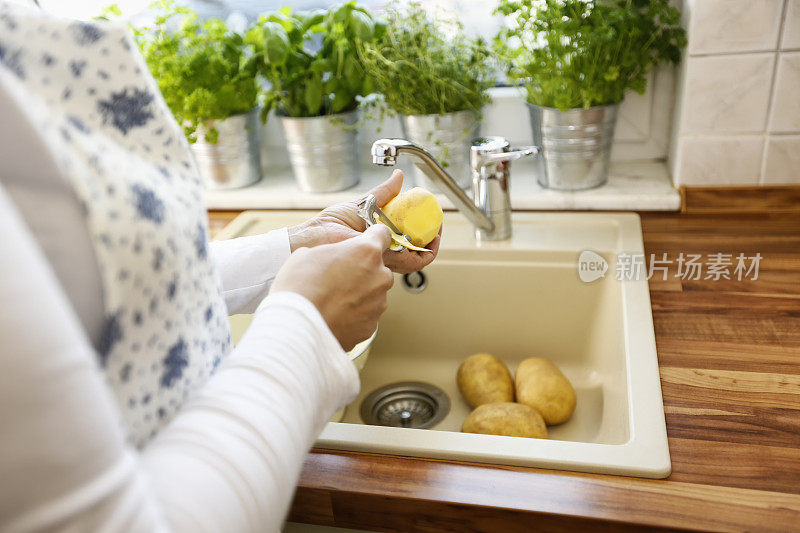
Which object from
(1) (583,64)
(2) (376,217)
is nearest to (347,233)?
(2) (376,217)

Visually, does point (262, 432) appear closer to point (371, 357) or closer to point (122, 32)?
point (122, 32)

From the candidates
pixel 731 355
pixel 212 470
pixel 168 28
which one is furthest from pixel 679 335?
pixel 168 28

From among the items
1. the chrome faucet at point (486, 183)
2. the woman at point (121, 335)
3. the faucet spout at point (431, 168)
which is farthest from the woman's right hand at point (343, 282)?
the chrome faucet at point (486, 183)

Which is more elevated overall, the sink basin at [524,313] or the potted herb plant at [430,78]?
the potted herb plant at [430,78]

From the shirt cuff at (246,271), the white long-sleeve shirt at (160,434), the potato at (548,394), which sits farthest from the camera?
the potato at (548,394)

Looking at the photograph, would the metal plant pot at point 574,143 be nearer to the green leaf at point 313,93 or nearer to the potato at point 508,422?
the green leaf at point 313,93

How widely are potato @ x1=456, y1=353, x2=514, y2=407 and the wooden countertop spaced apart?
24 centimetres

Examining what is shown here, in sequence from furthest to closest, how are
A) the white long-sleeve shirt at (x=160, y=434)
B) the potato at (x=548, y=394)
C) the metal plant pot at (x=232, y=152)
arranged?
the metal plant pot at (x=232, y=152)
the potato at (x=548, y=394)
the white long-sleeve shirt at (x=160, y=434)

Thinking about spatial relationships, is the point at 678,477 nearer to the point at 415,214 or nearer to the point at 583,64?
the point at 415,214

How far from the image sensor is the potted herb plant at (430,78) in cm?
110

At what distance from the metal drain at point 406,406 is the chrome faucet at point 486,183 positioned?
28cm

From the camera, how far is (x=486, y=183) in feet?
3.44

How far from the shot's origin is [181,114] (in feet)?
→ 3.84

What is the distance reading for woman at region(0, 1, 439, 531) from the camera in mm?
237
